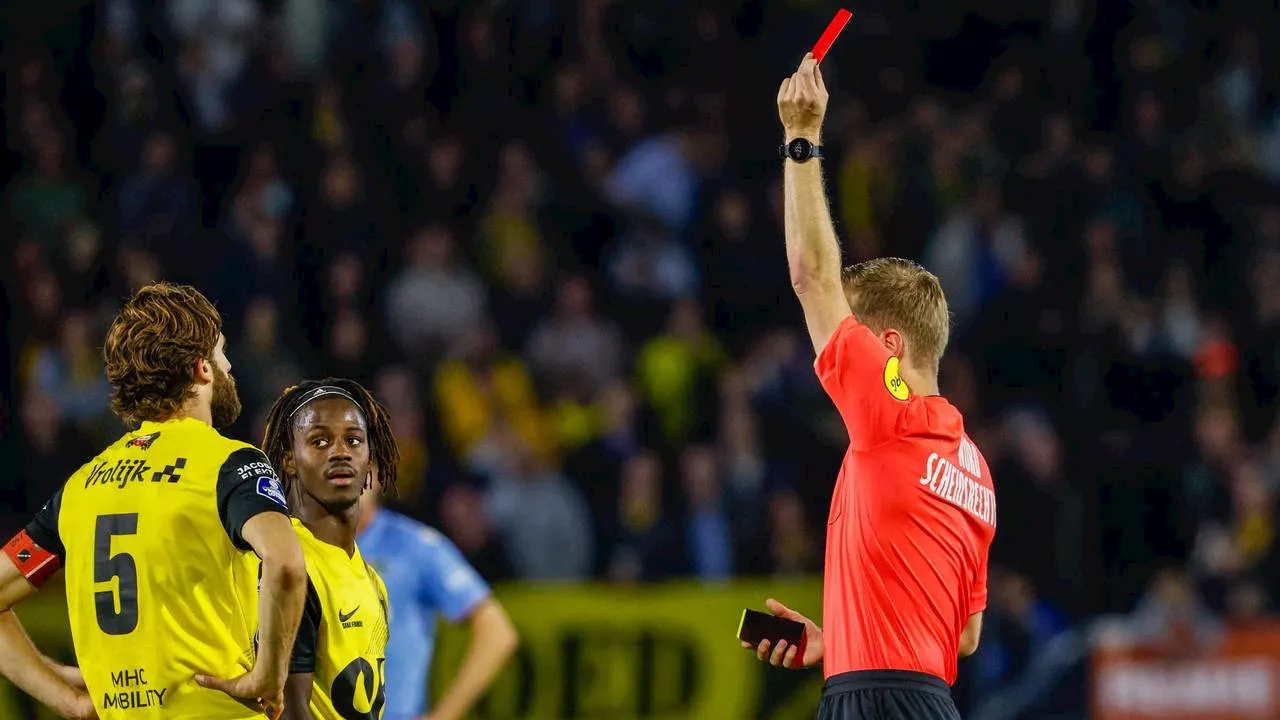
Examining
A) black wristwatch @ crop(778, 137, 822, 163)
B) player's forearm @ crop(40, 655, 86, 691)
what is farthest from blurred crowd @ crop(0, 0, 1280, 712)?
black wristwatch @ crop(778, 137, 822, 163)

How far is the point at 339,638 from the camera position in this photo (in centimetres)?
570

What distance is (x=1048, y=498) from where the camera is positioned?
43.1ft

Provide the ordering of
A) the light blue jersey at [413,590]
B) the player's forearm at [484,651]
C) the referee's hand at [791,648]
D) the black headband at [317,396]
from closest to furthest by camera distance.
A: 1. the referee's hand at [791,648]
2. the black headband at [317,396]
3. the light blue jersey at [413,590]
4. the player's forearm at [484,651]

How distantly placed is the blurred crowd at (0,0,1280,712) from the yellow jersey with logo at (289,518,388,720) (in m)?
6.82

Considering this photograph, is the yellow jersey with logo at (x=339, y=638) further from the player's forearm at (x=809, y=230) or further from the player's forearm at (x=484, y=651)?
the player's forearm at (x=484, y=651)

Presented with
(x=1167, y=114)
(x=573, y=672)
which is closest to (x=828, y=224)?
(x=573, y=672)

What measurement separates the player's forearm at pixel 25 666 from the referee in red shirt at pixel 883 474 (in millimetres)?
2238

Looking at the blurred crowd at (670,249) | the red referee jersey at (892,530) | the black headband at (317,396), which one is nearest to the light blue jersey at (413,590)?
the black headband at (317,396)

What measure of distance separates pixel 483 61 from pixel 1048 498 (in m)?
6.78

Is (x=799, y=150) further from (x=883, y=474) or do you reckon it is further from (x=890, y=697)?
(x=890, y=697)

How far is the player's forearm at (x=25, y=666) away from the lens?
560 cm

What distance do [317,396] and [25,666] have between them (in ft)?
4.01

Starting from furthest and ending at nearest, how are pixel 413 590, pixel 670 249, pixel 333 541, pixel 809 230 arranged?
pixel 670 249 < pixel 413 590 < pixel 333 541 < pixel 809 230

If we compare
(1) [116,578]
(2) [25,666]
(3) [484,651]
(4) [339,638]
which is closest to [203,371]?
(1) [116,578]
